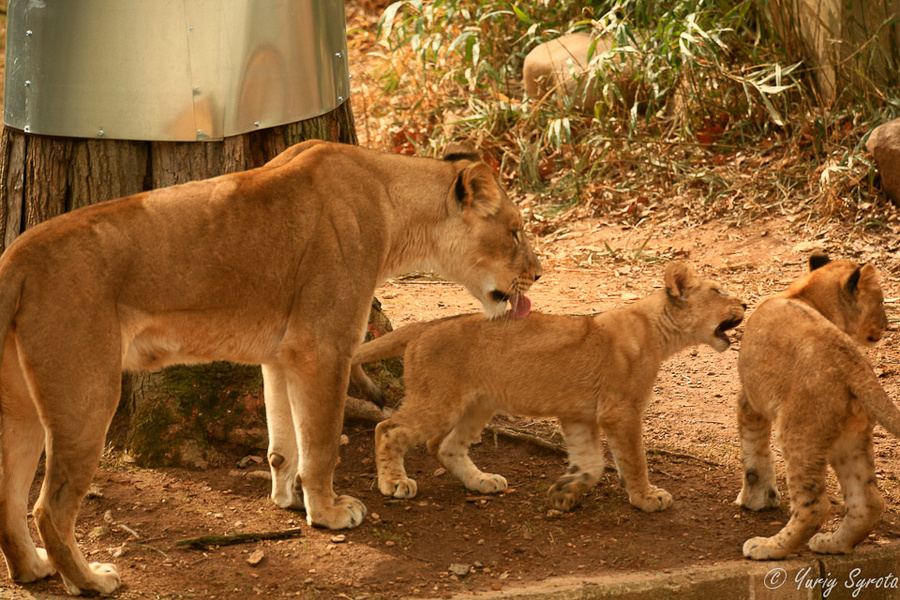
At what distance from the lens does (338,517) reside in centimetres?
459

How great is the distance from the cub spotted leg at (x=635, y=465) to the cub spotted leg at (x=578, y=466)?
0.12 metres

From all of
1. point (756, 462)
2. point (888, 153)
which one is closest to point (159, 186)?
point (756, 462)

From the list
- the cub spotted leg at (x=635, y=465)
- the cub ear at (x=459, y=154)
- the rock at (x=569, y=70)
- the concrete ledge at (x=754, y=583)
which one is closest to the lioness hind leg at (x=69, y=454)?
the concrete ledge at (x=754, y=583)

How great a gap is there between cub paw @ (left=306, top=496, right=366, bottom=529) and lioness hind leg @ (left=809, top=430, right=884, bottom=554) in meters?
1.86

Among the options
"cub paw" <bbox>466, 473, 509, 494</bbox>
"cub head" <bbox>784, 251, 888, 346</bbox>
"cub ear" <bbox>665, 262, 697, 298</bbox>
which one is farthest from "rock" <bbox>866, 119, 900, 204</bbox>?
"cub paw" <bbox>466, 473, 509, 494</bbox>

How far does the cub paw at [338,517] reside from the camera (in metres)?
4.59

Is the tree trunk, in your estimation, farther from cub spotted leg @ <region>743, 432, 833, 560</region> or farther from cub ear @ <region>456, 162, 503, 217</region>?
cub spotted leg @ <region>743, 432, 833, 560</region>

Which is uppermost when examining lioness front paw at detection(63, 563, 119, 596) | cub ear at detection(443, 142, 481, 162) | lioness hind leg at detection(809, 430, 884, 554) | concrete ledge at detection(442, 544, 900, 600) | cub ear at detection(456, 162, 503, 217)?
cub ear at detection(443, 142, 481, 162)

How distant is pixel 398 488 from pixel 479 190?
1.38m

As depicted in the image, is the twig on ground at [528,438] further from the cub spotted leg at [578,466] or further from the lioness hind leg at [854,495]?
the lioness hind leg at [854,495]

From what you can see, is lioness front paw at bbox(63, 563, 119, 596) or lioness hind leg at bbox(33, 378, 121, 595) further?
lioness front paw at bbox(63, 563, 119, 596)

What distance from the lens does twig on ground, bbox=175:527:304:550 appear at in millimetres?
4445

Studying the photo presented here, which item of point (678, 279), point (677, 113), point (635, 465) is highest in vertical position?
point (677, 113)

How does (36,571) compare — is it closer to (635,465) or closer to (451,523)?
(451,523)
